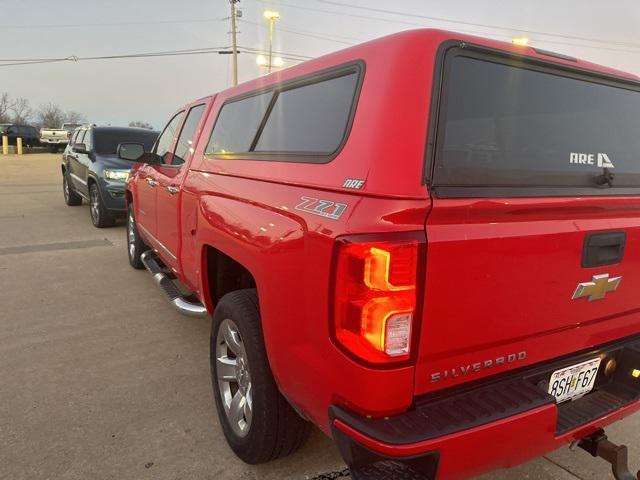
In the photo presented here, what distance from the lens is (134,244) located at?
580 cm

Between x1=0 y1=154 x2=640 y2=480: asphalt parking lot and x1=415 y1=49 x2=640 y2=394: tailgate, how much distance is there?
104cm

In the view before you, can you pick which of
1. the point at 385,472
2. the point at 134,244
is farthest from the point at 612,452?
the point at 134,244

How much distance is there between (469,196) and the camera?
1.61 meters

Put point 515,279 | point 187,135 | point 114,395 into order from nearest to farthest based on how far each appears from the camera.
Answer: point 515,279
point 114,395
point 187,135

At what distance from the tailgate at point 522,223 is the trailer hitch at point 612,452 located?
41cm

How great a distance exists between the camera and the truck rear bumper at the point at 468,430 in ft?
4.97

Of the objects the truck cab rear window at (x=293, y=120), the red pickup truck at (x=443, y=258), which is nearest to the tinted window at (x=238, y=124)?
the truck cab rear window at (x=293, y=120)

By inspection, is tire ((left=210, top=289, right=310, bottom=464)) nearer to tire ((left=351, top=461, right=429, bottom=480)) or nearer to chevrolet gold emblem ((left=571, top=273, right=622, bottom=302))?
tire ((left=351, top=461, right=429, bottom=480))

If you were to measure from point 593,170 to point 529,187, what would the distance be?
0.45 meters

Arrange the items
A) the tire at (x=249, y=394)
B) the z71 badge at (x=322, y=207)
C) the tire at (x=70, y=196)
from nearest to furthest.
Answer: the z71 badge at (x=322, y=207) < the tire at (x=249, y=394) < the tire at (x=70, y=196)

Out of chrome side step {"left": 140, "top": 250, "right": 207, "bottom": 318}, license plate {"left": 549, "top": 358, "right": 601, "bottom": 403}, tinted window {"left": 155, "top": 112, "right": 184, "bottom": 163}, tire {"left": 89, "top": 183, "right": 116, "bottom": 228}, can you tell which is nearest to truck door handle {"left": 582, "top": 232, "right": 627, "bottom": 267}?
license plate {"left": 549, "top": 358, "right": 601, "bottom": 403}

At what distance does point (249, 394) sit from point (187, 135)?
2.37m

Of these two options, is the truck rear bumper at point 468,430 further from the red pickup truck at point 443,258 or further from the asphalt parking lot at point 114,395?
the asphalt parking lot at point 114,395

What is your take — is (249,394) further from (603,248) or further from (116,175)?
(116,175)
